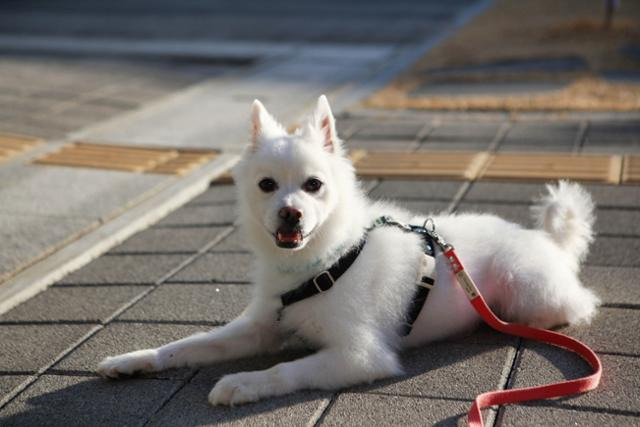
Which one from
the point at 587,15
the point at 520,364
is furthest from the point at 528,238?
the point at 587,15

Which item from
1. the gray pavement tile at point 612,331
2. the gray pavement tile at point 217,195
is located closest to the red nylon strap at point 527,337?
the gray pavement tile at point 612,331

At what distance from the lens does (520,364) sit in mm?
4070

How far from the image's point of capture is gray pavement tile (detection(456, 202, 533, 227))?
241 inches

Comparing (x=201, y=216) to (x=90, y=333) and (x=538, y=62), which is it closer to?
(x=90, y=333)

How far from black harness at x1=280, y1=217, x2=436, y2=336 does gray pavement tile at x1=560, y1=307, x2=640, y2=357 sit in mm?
769

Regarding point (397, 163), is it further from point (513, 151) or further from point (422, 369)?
point (422, 369)

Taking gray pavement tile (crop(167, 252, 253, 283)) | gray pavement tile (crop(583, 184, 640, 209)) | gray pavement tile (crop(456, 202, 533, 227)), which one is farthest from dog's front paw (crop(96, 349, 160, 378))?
gray pavement tile (crop(583, 184, 640, 209))

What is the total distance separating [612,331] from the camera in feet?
14.4

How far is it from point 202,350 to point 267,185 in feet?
2.68

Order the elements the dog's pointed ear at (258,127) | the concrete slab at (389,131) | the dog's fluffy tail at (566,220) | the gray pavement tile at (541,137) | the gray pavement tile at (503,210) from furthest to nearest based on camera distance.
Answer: the concrete slab at (389,131), the gray pavement tile at (541,137), the gray pavement tile at (503,210), the dog's fluffy tail at (566,220), the dog's pointed ear at (258,127)

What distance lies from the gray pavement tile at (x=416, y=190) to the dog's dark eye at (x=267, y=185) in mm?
2756

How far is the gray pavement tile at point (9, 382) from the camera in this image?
4.05 m

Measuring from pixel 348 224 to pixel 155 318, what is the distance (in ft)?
4.12

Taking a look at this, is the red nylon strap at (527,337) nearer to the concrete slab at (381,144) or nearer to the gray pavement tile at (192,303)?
the gray pavement tile at (192,303)
